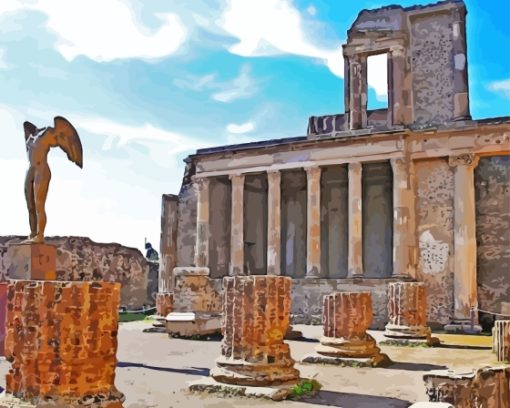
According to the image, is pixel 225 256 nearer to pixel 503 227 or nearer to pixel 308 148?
pixel 308 148

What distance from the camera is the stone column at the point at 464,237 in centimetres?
1720

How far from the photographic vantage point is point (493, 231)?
17844mm

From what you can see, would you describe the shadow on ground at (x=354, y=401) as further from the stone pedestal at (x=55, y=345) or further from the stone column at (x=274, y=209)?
the stone column at (x=274, y=209)

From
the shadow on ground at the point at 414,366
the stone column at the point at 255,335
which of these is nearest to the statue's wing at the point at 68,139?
the stone column at the point at 255,335

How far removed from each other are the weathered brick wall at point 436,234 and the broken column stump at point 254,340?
38.2ft

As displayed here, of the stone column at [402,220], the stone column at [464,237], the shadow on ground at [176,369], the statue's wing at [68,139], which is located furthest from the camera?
the stone column at [402,220]

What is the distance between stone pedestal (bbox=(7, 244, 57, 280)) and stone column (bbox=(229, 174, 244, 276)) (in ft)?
45.6

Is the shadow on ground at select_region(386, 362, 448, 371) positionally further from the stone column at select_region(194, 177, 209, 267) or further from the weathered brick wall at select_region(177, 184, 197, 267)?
the weathered brick wall at select_region(177, 184, 197, 267)

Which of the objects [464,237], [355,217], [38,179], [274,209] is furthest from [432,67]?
[38,179]

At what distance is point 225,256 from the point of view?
22078mm

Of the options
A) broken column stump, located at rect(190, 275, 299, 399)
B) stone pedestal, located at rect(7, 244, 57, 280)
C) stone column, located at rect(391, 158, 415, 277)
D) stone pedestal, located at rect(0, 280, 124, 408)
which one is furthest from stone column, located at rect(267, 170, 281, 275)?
stone pedestal, located at rect(0, 280, 124, 408)

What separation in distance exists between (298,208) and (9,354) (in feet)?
62.8

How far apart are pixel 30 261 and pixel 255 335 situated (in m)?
2.79

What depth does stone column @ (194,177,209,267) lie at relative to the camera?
2147cm
